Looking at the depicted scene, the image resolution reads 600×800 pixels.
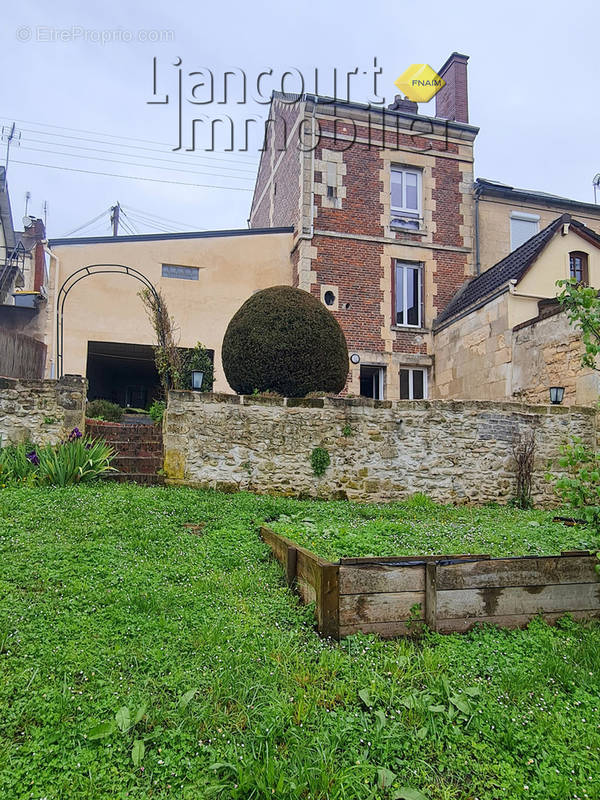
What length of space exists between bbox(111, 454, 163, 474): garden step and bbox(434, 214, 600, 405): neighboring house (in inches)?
257

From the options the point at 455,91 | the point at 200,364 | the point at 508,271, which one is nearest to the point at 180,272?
the point at 200,364

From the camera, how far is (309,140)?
1340 centimetres

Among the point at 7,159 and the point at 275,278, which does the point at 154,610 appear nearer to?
the point at 275,278

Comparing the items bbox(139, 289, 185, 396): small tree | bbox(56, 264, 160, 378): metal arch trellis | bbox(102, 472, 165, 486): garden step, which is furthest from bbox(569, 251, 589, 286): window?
bbox(102, 472, 165, 486): garden step

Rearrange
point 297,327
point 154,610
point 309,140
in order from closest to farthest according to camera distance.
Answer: point 154,610, point 297,327, point 309,140

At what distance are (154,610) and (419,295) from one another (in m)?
12.1

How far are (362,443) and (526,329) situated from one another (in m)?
4.41

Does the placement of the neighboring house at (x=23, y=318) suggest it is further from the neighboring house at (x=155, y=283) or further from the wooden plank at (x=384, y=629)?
the wooden plank at (x=384, y=629)

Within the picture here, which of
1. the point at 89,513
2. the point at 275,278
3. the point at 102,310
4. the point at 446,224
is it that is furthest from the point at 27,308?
the point at 446,224

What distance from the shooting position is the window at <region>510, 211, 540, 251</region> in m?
15.0

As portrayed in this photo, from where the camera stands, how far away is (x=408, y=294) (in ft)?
46.2

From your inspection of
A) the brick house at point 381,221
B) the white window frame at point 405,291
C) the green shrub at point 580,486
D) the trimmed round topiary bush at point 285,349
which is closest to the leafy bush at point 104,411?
the trimmed round topiary bush at point 285,349

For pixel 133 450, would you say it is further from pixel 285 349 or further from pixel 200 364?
pixel 200 364

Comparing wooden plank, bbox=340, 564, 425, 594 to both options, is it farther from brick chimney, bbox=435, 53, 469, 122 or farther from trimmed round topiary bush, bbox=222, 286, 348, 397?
brick chimney, bbox=435, 53, 469, 122
